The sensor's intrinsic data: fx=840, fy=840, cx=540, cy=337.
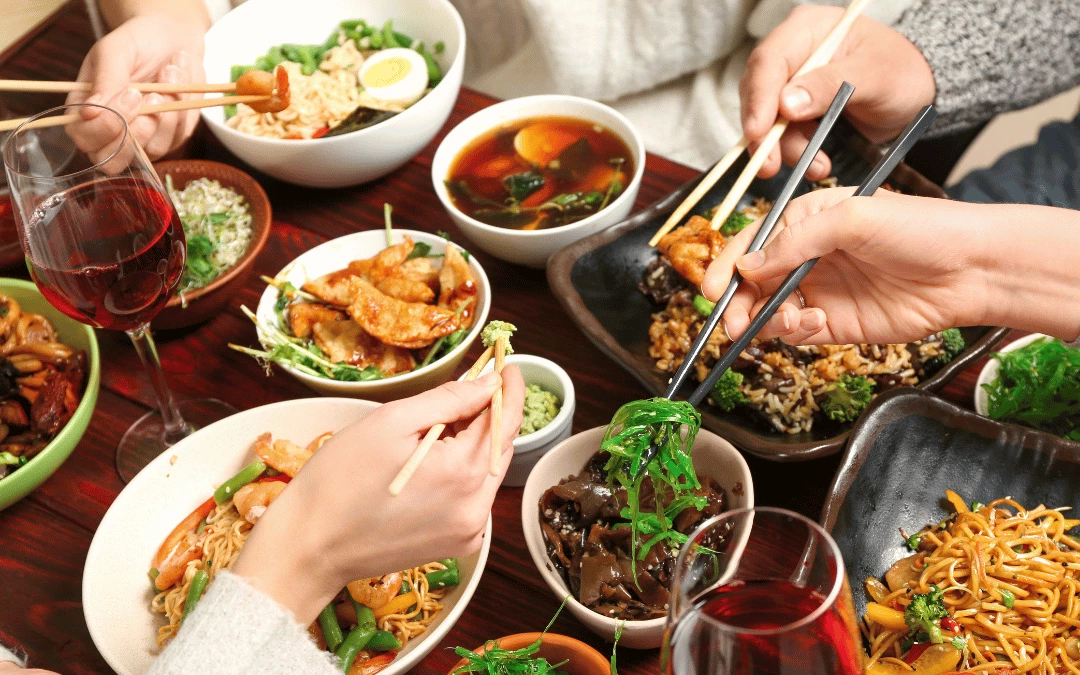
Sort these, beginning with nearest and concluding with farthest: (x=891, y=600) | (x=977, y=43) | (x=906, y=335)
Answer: (x=891, y=600), (x=906, y=335), (x=977, y=43)

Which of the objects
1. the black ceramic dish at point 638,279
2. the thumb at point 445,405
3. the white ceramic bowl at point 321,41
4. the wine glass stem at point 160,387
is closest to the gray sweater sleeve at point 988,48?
the black ceramic dish at point 638,279

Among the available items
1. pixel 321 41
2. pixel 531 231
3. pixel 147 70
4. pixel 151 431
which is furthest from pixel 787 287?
pixel 321 41

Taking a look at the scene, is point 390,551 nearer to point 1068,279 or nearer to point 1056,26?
point 1068,279

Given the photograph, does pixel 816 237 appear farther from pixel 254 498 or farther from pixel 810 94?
pixel 254 498

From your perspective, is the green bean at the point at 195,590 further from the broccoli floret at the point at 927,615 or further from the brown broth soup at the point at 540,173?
the broccoli floret at the point at 927,615

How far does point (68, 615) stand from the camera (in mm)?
1554

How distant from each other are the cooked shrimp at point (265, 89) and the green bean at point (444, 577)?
1111 mm

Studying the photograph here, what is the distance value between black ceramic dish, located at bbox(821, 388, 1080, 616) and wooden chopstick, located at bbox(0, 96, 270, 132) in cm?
146

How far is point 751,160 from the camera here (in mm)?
1955

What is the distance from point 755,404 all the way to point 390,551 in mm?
887

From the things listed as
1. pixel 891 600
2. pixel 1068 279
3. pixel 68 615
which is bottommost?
pixel 68 615

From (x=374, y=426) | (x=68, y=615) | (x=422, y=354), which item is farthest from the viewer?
(x=422, y=354)

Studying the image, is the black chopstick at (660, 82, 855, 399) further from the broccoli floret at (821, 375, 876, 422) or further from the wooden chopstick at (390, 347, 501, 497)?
the wooden chopstick at (390, 347, 501, 497)

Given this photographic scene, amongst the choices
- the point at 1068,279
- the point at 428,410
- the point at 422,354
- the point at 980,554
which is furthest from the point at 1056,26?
the point at 428,410
